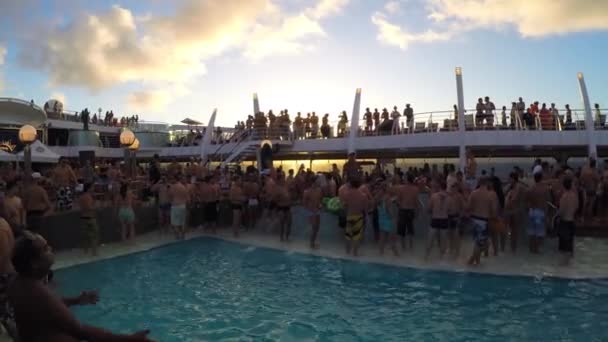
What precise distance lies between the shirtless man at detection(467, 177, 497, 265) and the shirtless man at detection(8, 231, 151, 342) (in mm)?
7423

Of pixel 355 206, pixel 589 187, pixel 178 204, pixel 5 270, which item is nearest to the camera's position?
pixel 5 270

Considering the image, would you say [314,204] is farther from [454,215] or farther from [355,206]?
[454,215]

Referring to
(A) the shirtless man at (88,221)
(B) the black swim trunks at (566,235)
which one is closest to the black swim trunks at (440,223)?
(B) the black swim trunks at (566,235)

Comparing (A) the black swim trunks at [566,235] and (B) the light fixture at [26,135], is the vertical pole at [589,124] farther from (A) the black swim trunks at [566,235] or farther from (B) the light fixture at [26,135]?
(B) the light fixture at [26,135]

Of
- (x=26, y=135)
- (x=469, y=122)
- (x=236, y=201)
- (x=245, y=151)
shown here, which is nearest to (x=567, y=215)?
(x=236, y=201)

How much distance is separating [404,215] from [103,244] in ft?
24.0

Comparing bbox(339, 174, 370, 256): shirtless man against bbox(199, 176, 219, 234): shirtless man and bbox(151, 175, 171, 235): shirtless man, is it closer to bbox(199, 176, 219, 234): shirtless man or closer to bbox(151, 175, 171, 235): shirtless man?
bbox(199, 176, 219, 234): shirtless man

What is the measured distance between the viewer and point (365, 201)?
383 inches

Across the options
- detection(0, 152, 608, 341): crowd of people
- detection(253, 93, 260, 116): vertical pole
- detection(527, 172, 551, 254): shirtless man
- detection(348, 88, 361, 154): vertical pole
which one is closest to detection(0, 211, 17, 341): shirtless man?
detection(0, 152, 608, 341): crowd of people

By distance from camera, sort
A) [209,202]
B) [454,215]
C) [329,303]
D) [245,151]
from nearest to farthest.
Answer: [329,303], [454,215], [209,202], [245,151]

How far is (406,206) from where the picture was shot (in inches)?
397

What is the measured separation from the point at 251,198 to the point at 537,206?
706 centimetres

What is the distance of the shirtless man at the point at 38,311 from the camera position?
7.87 feet

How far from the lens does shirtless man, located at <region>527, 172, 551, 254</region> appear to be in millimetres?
9375
